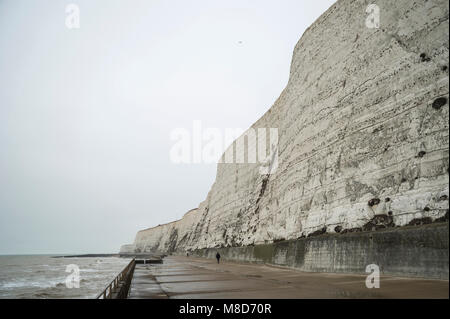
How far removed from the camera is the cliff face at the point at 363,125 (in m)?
11.4

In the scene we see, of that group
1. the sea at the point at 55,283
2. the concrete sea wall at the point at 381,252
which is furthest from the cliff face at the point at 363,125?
the sea at the point at 55,283

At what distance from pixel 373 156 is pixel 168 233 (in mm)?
83026

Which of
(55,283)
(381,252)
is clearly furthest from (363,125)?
(55,283)

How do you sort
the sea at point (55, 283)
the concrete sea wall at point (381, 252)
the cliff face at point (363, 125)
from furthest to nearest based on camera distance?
the sea at point (55, 283) < the cliff face at point (363, 125) < the concrete sea wall at point (381, 252)

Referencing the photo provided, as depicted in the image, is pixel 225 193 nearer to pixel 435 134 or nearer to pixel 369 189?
pixel 369 189

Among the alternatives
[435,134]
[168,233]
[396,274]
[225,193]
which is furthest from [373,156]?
[168,233]

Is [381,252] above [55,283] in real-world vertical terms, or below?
above

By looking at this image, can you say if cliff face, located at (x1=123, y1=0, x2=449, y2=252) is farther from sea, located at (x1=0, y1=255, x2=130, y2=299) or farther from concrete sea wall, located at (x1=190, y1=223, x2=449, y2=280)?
sea, located at (x1=0, y1=255, x2=130, y2=299)

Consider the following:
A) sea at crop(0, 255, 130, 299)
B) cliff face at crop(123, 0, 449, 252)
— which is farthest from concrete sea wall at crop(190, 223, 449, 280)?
sea at crop(0, 255, 130, 299)

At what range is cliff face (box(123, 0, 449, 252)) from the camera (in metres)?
11.4

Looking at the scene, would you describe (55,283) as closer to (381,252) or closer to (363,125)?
(381,252)

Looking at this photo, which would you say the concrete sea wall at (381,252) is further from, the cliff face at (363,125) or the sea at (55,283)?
the sea at (55,283)

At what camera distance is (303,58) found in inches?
931

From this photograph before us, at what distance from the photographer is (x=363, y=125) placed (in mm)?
14992
